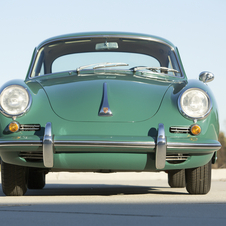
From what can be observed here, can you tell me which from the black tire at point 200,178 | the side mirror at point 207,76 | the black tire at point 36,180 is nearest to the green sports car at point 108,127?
the black tire at point 200,178

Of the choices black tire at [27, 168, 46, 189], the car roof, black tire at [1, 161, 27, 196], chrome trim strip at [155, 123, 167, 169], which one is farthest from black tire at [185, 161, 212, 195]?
black tire at [27, 168, 46, 189]

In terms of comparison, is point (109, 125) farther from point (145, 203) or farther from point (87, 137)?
point (145, 203)

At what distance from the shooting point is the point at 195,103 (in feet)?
12.3

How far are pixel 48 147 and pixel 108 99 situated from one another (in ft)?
2.32

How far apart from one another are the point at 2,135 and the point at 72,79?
0.95 metres

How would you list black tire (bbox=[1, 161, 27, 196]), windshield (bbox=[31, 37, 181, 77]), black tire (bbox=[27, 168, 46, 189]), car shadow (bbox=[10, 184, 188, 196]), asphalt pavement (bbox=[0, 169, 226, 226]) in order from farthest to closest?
black tire (bbox=[27, 168, 46, 189]) < windshield (bbox=[31, 37, 181, 77]) < car shadow (bbox=[10, 184, 188, 196]) < black tire (bbox=[1, 161, 27, 196]) < asphalt pavement (bbox=[0, 169, 226, 226])

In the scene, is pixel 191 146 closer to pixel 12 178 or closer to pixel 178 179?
pixel 12 178

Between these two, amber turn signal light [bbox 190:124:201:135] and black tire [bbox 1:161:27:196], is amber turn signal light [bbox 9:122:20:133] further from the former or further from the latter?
amber turn signal light [bbox 190:124:201:135]

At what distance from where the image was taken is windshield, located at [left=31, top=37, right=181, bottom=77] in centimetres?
506

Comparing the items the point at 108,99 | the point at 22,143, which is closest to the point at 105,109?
the point at 108,99

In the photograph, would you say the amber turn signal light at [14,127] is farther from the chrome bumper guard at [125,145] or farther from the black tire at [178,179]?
the black tire at [178,179]

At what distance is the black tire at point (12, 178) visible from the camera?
155 inches

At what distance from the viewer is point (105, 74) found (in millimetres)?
4340
